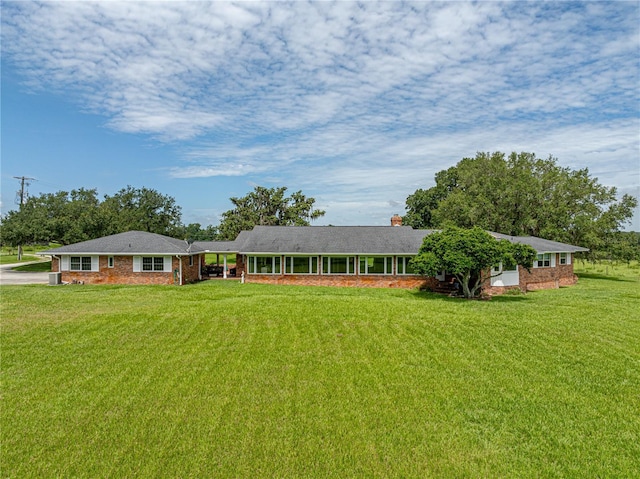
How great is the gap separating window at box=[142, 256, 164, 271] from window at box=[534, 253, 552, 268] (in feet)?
83.1

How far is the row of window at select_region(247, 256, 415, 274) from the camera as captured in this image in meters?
25.8

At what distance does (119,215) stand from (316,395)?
43.6m

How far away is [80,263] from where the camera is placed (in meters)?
25.7

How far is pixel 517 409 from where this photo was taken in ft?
23.7

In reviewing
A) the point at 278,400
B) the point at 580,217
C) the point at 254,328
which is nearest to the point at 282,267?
the point at 254,328

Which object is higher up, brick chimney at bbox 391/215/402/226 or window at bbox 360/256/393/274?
brick chimney at bbox 391/215/402/226

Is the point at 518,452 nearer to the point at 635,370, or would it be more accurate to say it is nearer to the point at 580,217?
the point at 635,370

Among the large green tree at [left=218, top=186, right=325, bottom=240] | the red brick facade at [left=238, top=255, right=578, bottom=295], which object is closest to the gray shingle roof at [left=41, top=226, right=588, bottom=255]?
the red brick facade at [left=238, top=255, right=578, bottom=295]

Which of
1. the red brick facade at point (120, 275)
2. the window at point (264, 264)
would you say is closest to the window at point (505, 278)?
the window at point (264, 264)

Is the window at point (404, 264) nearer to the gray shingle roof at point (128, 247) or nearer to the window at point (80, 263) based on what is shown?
the gray shingle roof at point (128, 247)

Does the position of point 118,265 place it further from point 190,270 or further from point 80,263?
point 190,270

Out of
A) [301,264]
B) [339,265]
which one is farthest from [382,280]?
[301,264]

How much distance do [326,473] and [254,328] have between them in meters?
7.54

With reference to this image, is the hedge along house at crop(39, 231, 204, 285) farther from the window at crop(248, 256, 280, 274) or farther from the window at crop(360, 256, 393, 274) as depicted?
the window at crop(360, 256, 393, 274)
